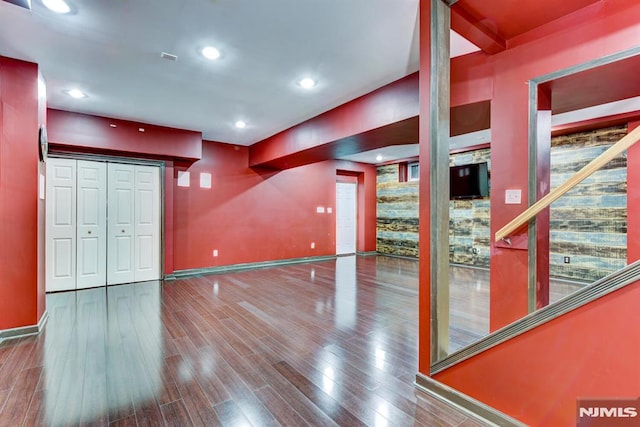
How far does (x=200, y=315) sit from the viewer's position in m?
3.52

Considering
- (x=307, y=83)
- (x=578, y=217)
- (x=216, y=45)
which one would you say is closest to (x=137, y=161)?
(x=216, y=45)

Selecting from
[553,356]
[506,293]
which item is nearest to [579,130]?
[506,293]

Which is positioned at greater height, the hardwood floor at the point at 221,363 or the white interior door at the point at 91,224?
the white interior door at the point at 91,224

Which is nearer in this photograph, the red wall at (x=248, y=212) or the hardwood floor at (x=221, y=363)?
the hardwood floor at (x=221, y=363)

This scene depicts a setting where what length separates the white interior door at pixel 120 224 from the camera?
4988mm

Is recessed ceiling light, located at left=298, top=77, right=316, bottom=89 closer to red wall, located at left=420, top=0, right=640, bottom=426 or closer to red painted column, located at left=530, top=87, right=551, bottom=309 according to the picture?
red wall, located at left=420, top=0, right=640, bottom=426

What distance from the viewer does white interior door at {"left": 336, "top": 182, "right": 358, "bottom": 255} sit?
836cm

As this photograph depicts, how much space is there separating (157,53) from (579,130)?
5.96m

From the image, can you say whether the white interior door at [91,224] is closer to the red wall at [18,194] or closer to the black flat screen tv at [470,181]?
the red wall at [18,194]

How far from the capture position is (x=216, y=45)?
260 centimetres

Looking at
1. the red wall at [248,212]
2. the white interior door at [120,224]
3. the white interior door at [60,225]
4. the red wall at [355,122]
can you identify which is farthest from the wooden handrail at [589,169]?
the white interior door at [60,225]

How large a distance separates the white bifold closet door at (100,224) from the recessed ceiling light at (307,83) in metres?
3.56

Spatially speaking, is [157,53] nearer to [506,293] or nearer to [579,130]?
[506,293]

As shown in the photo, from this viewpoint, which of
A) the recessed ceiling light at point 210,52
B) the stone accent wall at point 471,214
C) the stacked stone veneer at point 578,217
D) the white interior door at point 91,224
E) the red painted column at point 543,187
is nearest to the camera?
the red painted column at point 543,187
